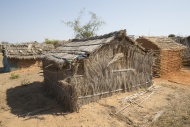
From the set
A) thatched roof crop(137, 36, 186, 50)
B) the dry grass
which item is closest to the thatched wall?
thatched roof crop(137, 36, 186, 50)

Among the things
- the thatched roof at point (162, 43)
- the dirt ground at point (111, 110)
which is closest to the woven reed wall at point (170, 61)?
the thatched roof at point (162, 43)

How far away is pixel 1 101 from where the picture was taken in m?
11.1

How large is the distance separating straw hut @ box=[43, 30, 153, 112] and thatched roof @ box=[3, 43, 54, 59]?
10608 millimetres

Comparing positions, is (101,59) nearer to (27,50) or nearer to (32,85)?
(32,85)

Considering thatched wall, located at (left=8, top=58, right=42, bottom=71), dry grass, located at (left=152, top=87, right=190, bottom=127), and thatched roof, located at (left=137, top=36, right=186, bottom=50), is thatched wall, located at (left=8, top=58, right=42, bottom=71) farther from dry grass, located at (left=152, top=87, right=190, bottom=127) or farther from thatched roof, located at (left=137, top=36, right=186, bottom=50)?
dry grass, located at (left=152, top=87, right=190, bottom=127)

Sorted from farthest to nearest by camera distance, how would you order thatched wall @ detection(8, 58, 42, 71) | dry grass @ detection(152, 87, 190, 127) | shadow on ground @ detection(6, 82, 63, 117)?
thatched wall @ detection(8, 58, 42, 71) → shadow on ground @ detection(6, 82, 63, 117) → dry grass @ detection(152, 87, 190, 127)

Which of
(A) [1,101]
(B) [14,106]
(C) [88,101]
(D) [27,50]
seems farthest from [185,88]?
(D) [27,50]

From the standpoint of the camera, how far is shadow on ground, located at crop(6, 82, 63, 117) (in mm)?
9156

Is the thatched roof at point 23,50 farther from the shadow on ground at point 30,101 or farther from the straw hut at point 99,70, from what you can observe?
the straw hut at point 99,70

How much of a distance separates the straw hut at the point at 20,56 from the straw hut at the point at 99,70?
10.6 m

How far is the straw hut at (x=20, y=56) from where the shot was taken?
21.1 meters

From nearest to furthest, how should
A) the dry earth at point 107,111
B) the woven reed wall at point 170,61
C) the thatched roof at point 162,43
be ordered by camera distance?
1. the dry earth at point 107,111
2. the woven reed wall at point 170,61
3. the thatched roof at point 162,43

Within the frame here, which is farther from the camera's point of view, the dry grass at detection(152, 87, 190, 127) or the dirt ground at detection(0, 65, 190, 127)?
the dirt ground at detection(0, 65, 190, 127)

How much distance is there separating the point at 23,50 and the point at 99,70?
14.8 metres
